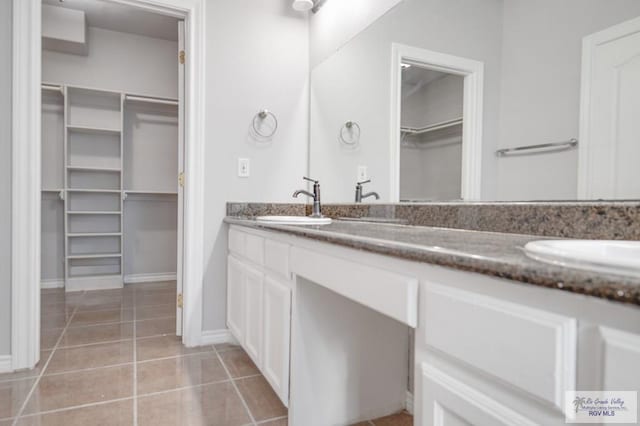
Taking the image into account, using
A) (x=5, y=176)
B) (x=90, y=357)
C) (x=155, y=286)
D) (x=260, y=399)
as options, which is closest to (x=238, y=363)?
(x=260, y=399)

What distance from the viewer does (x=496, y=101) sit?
49.4 inches

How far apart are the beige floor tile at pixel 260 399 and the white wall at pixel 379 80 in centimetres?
108

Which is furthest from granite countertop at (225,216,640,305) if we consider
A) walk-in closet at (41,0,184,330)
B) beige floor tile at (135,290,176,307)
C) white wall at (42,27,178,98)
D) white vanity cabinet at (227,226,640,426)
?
white wall at (42,27,178,98)

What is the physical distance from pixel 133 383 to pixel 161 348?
45 centimetres

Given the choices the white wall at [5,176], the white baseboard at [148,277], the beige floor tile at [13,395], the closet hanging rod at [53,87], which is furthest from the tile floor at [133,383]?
the closet hanging rod at [53,87]

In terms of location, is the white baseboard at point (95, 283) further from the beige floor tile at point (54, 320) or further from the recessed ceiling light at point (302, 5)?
the recessed ceiling light at point (302, 5)

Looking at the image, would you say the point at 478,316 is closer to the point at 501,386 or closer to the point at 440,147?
the point at 501,386

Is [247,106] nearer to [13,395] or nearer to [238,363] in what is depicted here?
[238,363]

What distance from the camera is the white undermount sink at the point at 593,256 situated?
46 cm

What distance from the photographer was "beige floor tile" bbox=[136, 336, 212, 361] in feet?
7.06

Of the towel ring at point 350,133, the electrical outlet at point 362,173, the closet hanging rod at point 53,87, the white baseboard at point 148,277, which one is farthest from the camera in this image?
the white baseboard at point 148,277

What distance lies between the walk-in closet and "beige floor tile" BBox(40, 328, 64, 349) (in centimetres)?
125

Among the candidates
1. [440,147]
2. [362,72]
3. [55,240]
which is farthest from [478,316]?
[55,240]

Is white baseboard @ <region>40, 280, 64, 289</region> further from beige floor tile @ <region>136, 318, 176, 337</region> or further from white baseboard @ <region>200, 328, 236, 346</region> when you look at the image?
white baseboard @ <region>200, 328, 236, 346</region>
